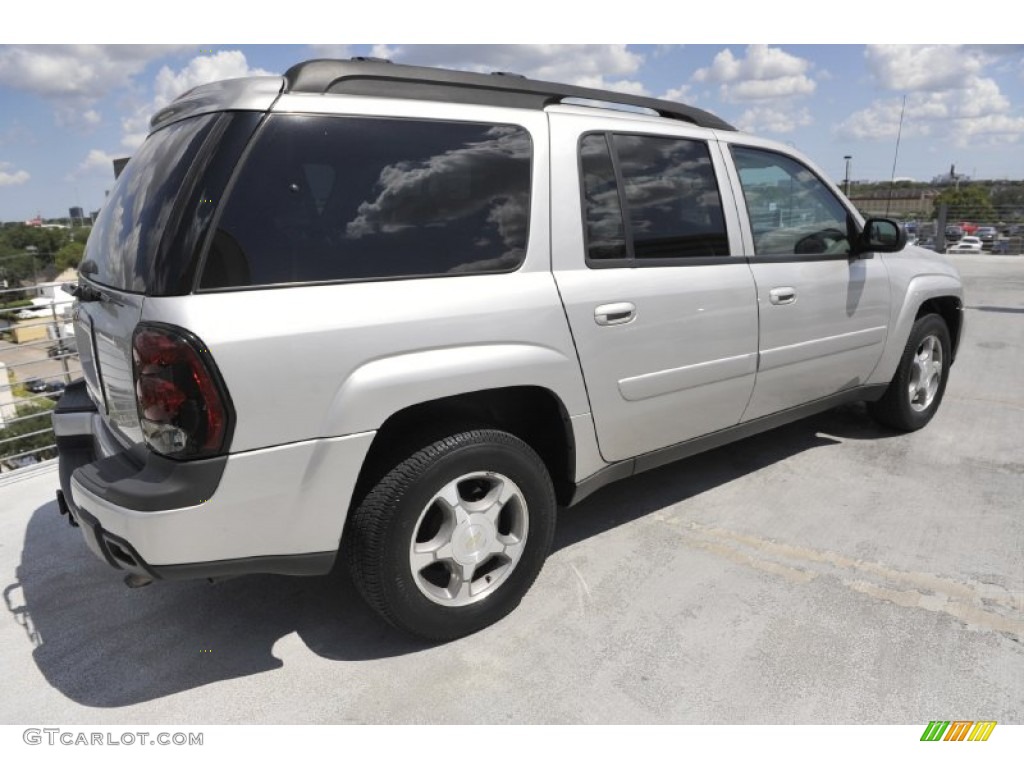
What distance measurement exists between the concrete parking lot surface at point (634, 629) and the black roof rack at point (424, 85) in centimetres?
194

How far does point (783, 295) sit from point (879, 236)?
36.0 inches

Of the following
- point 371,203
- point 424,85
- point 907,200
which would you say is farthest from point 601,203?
point 907,200

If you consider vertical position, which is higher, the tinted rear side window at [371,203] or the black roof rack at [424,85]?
the black roof rack at [424,85]

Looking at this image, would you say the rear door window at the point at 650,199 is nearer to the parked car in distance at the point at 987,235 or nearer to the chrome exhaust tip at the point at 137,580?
the chrome exhaust tip at the point at 137,580

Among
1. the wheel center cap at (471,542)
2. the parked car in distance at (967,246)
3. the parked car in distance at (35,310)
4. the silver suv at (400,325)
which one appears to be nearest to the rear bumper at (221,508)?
the silver suv at (400,325)

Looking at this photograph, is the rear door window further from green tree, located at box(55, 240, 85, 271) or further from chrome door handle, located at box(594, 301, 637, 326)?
green tree, located at box(55, 240, 85, 271)

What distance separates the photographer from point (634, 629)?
267cm

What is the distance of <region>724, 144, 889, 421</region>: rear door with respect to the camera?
349cm

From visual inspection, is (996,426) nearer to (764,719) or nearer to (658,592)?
(658,592)

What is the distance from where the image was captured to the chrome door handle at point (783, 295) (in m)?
3.46
